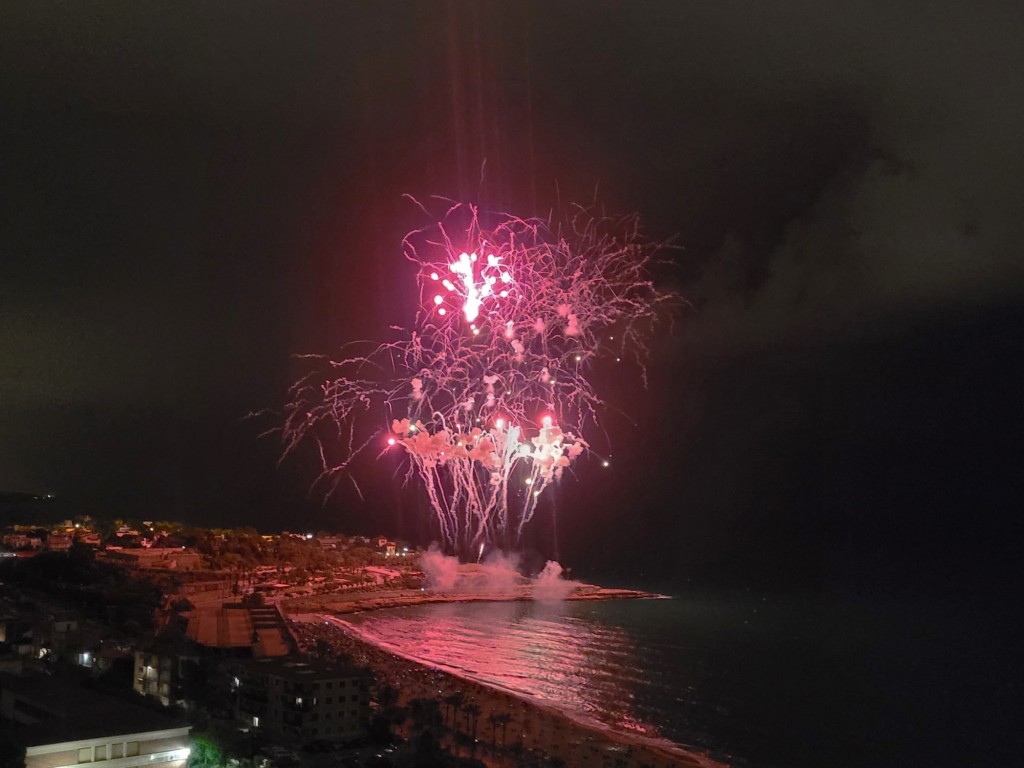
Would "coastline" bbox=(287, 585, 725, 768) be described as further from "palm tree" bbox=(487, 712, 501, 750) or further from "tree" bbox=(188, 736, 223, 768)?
"tree" bbox=(188, 736, 223, 768)

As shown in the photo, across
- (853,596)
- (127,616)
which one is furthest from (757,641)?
(853,596)

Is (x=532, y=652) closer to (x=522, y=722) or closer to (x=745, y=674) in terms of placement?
(x=745, y=674)

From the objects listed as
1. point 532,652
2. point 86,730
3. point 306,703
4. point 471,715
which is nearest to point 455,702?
point 471,715

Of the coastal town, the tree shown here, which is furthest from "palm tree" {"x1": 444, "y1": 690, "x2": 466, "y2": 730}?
the tree

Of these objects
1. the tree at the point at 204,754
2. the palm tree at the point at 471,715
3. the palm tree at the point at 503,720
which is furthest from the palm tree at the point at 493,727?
the tree at the point at 204,754

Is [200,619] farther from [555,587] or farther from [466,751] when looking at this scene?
[555,587]

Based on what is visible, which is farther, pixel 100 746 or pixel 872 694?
pixel 872 694
